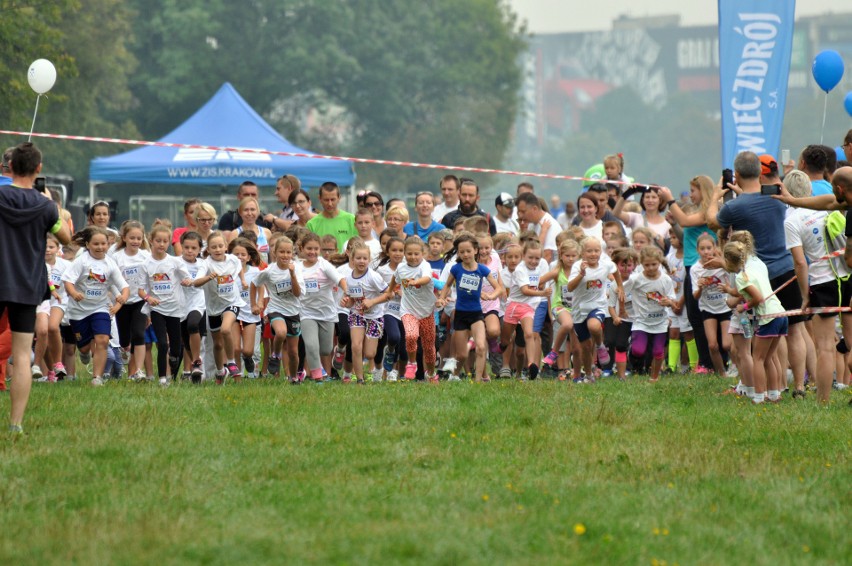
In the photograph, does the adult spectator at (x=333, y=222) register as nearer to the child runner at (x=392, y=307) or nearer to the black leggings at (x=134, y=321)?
the child runner at (x=392, y=307)

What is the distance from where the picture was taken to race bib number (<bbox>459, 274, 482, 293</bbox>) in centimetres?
1424

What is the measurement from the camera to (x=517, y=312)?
15211 mm

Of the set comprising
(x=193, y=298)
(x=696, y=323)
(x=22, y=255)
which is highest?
(x=22, y=255)

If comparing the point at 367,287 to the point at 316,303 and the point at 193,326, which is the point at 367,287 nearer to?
the point at 316,303

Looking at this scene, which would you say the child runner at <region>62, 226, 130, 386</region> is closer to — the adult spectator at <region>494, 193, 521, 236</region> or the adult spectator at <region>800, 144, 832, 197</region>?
the adult spectator at <region>494, 193, 521, 236</region>

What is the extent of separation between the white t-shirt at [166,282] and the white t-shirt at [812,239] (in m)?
6.06

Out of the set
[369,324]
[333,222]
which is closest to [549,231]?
[333,222]

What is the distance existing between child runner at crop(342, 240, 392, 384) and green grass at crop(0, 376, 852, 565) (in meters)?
2.16

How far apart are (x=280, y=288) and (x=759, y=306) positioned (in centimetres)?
499

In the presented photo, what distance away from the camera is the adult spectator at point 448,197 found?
1716 cm

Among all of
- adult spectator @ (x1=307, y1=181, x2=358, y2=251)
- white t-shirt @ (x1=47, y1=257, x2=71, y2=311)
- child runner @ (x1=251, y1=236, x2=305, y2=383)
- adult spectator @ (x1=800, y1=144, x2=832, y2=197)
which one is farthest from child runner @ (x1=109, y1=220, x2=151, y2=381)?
adult spectator @ (x1=800, y1=144, x2=832, y2=197)

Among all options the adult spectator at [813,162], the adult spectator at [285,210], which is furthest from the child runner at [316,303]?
the adult spectator at [813,162]

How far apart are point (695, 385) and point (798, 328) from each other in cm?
176

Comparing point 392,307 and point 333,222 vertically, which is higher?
point 333,222
